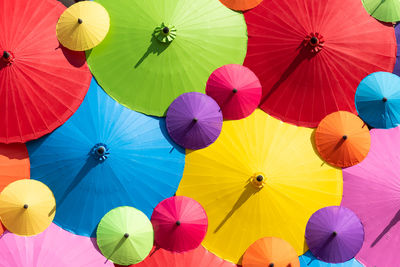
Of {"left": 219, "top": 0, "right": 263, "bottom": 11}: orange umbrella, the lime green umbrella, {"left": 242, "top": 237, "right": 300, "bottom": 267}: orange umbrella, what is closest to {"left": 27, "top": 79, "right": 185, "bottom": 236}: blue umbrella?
{"left": 242, "top": 237, "right": 300, "bottom": 267}: orange umbrella

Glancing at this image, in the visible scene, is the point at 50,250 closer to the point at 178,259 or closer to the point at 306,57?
the point at 178,259

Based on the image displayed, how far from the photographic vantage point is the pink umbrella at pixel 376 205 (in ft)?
45.1

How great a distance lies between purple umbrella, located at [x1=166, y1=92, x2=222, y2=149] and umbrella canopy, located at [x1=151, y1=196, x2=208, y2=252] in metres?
1.71

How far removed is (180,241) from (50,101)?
5451mm

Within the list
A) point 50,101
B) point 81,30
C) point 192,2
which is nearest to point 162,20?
point 192,2

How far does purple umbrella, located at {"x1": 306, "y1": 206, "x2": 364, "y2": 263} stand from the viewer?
13047 mm

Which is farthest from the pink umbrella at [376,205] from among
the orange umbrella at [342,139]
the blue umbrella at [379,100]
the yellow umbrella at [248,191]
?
the blue umbrella at [379,100]

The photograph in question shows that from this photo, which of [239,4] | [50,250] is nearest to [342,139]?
[239,4]

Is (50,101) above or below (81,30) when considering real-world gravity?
below

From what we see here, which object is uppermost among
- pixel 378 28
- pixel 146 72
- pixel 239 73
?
pixel 378 28

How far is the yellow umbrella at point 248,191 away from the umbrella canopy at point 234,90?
63 centimetres

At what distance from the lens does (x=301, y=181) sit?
44.1ft

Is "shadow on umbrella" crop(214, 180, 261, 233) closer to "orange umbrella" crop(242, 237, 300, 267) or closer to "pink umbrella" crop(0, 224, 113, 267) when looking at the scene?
"orange umbrella" crop(242, 237, 300, 267)

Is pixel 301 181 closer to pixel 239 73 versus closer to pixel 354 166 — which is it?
pixel 354 166
